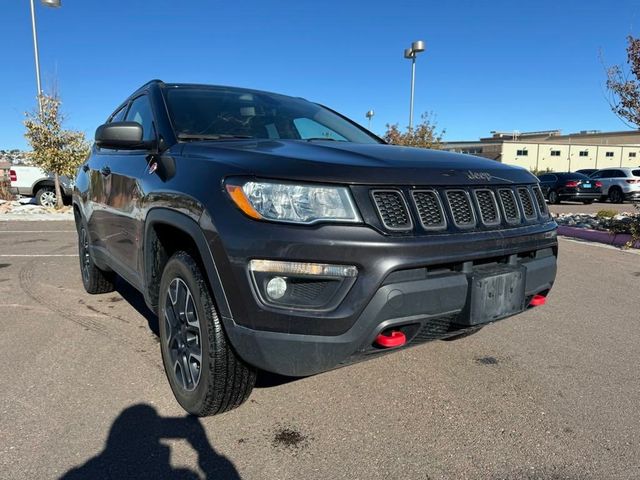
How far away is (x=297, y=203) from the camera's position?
196cm

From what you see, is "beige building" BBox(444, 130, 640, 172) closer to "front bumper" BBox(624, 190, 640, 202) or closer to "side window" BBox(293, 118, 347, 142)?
"front bumper" BBox(624, 190, 640, 202)

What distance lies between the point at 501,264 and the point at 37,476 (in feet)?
7.59

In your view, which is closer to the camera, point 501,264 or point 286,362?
point 286,362

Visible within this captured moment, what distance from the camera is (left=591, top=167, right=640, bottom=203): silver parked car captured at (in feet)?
67.3

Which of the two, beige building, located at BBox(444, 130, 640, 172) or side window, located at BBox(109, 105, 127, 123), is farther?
beige building, located at BBox(444, 130, 640, 172)

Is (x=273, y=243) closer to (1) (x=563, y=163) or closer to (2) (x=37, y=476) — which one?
(2) (x=37, y=476)

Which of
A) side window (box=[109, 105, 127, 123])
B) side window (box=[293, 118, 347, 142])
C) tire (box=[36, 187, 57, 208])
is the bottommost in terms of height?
tire (box=[36, 187, 57, 208])

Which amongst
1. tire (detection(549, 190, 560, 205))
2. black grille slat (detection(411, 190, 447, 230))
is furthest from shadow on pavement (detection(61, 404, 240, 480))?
tire (detection(549, 190, 560, 205))

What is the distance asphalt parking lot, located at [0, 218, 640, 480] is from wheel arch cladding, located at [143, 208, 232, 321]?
2.15 ft

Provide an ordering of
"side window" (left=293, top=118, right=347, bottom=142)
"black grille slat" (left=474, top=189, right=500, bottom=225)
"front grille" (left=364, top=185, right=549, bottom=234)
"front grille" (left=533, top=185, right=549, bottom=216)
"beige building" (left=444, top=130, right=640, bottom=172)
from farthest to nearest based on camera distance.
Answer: "beige building" (left=444, top=130, right=640, bottom=172), "side window" (left=293, top=118, right=347, bottom=142), "front grille" (left=533, top=185, right=549, bottom=216), "black grille slat" (left=474, top=189, right=500, bottom=225), "front grille" (left=364, top=185, right=549, bottom=234)

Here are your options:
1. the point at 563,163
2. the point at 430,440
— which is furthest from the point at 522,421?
the point at 563,163

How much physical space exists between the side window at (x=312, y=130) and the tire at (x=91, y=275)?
8.27 feet

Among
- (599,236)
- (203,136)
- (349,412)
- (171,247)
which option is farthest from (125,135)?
(599,236)

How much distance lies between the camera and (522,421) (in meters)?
2.50
